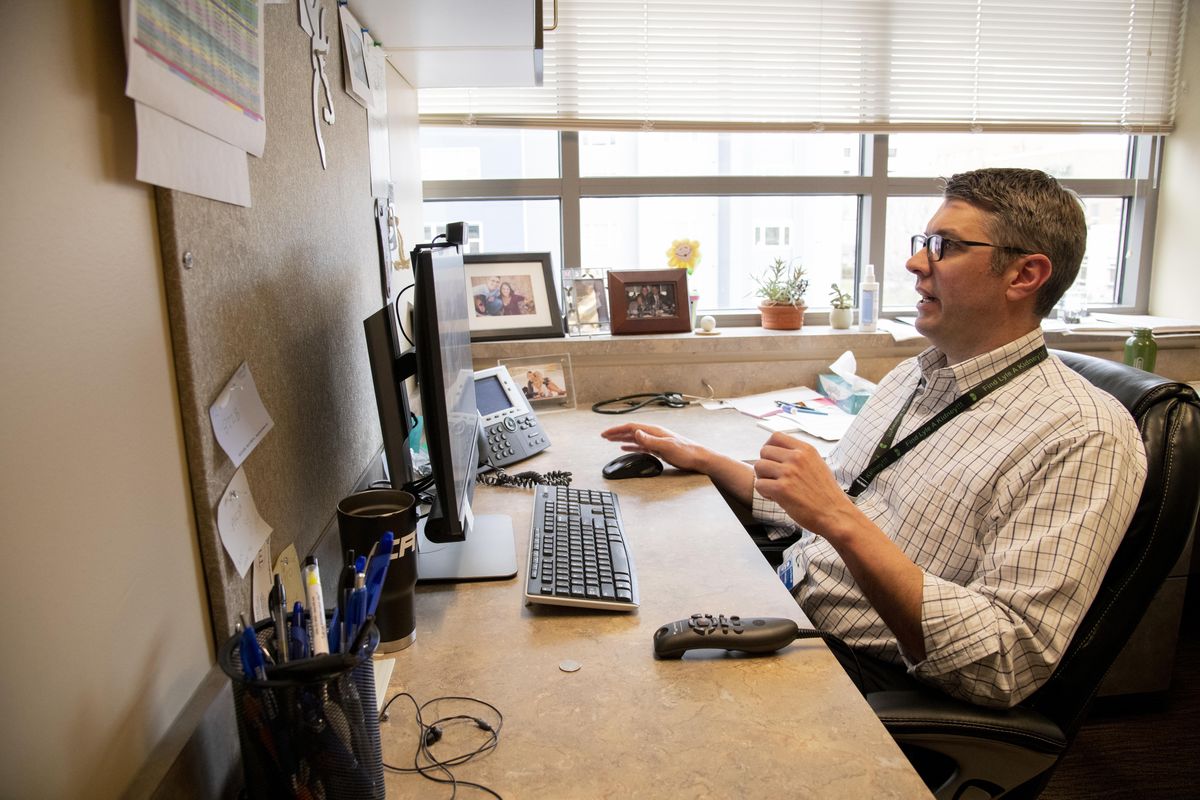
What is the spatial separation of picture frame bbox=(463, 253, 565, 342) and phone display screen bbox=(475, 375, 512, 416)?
0.41 m

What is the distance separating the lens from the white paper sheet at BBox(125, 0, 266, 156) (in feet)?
1.95

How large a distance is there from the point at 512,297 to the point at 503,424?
2.31 feet

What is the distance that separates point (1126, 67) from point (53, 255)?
127 inches

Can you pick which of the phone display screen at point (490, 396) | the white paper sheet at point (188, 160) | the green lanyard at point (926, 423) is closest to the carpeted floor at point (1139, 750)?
the green lanyard at point (926, 423)

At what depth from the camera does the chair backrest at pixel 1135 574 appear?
1.02m

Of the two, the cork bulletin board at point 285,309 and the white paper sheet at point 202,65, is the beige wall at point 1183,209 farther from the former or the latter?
the white paper sheet at point 202,65

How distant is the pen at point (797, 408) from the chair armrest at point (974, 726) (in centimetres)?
125

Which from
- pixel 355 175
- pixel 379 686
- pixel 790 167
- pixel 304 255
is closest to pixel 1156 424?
pixel 379 686

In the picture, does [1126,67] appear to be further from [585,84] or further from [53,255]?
[53,255]

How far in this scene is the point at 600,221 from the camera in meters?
2.65

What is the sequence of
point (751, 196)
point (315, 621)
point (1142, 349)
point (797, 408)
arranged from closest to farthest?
1. point (315, 621)
2. point (797, 408)
3. point (1142, 349)
4. point (751, 196)

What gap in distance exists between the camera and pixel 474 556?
1.17m

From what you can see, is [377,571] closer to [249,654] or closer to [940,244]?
[249,654]

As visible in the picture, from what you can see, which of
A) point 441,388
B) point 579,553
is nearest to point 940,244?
point 579,553
